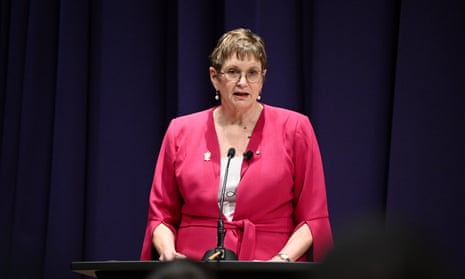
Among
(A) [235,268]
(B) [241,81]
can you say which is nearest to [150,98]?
(B) [241,81]

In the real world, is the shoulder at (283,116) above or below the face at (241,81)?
below

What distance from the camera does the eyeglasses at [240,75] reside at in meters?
2.63

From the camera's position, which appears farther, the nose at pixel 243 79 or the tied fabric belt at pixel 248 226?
the nose at pixel 243 79

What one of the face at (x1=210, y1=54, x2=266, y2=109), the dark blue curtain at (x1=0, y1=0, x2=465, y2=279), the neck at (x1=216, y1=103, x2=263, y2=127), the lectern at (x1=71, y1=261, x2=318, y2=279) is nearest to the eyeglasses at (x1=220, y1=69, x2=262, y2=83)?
the face at (x1=210, y1=54, x2=266, y2=109)

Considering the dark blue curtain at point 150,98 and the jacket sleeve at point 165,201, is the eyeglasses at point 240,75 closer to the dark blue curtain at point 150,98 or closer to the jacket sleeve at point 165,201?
the jacket sleeve at point 165,201

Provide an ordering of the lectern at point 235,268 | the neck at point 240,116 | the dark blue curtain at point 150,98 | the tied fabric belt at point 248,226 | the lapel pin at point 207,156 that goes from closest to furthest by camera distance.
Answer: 1. the lectern at point 235,268
2. the tied fabric belt at point 248,226
3. the lapel pin at point 207,156
4. the neck at point 240,116
5. the dark blue curtain at point 150,98

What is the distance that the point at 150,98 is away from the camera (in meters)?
3.84

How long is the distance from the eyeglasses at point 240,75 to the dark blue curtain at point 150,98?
78cm

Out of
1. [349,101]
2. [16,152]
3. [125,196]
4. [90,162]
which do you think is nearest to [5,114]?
[16,152]

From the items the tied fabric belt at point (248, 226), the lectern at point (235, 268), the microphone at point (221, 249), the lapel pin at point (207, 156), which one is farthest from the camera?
the lapel pin at point (207, 156)

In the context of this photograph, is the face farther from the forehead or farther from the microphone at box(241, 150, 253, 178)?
the microphone at box(241, 150, 253, 178)

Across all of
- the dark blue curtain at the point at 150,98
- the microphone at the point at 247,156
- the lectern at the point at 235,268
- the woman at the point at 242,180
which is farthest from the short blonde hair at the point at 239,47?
the lectern at the point at 235,268

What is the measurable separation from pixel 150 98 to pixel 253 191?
147cm

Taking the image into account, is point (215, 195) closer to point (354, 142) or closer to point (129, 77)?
point (354, 142)
